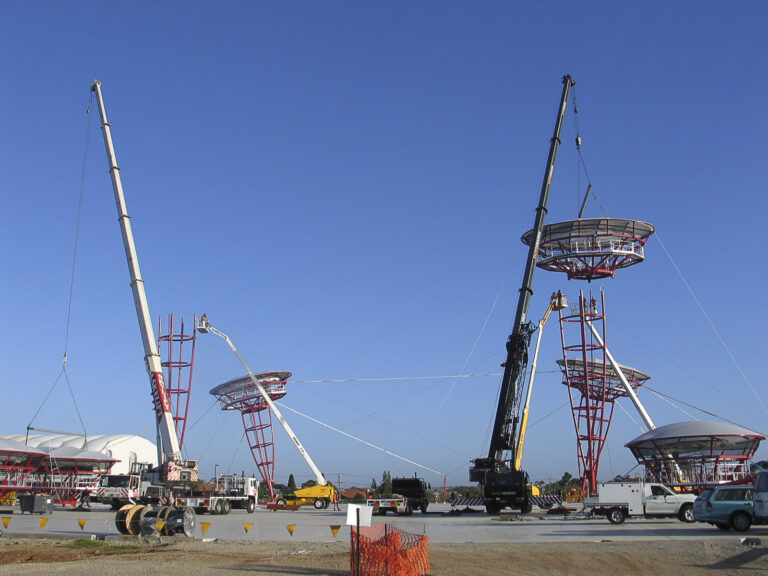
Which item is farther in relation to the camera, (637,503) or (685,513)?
(637,503)

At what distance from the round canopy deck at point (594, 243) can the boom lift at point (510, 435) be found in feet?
29.3

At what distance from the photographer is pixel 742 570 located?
59.8 ft

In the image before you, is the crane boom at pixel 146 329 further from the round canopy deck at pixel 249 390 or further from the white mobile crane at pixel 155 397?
the round canopy deck at pixel 249 390

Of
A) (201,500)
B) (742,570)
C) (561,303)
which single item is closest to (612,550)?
(742,570)

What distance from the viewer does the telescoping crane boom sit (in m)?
44.3

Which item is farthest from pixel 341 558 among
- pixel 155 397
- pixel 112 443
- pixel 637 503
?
pixel 112 443

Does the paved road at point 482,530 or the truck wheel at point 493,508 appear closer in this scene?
the paved road at point 482,530

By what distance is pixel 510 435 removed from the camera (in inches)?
1775

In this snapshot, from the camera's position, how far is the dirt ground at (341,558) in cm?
1814

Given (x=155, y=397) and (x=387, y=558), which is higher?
(x=155, y=397)

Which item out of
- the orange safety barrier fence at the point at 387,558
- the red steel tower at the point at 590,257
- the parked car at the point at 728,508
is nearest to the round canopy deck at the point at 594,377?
the red steel tower at the point at 590,257

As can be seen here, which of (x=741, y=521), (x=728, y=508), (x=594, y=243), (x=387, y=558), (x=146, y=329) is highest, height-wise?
(x=594, y=243)

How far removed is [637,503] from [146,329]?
30227mm

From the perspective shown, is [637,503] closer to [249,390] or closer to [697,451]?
[697,451]
